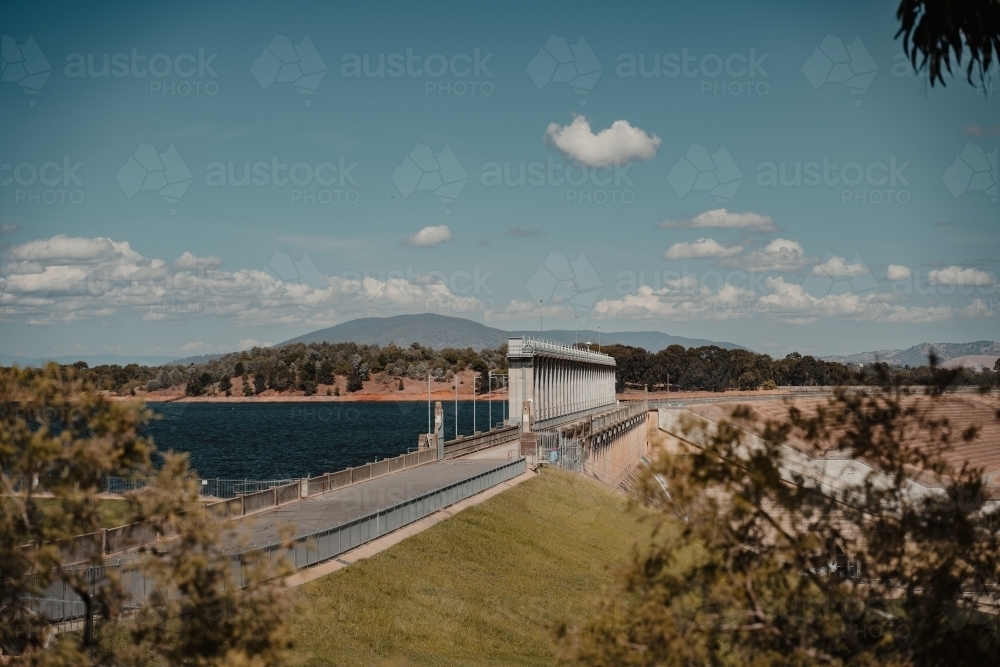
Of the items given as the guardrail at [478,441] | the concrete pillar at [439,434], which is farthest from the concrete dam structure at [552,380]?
the concrete pillar at [439,434]

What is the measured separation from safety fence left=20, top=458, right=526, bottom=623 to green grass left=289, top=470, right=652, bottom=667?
0.80 m

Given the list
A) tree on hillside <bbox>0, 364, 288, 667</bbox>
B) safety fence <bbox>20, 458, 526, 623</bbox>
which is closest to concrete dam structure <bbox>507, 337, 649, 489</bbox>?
safety fence <bbox>20, 458, 526, 623</bbox>

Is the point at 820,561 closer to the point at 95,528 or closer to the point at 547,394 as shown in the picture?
the point at 95,528

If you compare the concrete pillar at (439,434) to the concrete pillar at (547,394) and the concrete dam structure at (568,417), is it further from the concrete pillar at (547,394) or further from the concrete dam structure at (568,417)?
the concrete pillar at (547,394)

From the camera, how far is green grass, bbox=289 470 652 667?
2348 centimetres

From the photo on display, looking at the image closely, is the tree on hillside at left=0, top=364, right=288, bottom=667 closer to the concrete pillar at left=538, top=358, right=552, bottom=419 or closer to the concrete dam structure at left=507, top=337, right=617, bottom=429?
the concrete dam structure at left=507, top=337, right=617, bottom=429

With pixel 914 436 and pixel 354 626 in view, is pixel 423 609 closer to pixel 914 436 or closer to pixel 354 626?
pixel 354 626

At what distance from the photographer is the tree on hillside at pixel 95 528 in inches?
491

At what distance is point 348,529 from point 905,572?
20.4 meters

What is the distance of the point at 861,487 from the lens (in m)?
12.1

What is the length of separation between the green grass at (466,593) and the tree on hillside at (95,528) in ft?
4.28

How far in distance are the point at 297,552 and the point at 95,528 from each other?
46.4ft

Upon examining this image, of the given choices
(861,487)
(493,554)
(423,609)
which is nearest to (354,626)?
(423,609)

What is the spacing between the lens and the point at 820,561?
1217 centimetres
